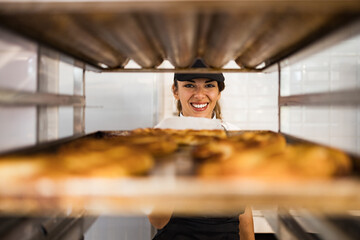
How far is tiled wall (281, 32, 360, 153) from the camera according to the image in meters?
2.65

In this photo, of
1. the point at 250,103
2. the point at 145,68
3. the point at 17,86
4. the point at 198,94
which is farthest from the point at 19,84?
the point at 250,103

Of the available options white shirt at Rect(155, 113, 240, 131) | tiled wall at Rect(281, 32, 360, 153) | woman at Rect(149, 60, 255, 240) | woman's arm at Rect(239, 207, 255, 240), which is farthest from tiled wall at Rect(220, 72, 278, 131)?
white shirt at Rect(155, 113, 240, 131)

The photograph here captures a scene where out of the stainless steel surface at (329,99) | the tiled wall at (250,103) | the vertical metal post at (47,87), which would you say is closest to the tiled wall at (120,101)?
the tiled wall at (250,103)

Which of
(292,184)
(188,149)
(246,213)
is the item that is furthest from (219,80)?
(292,184)

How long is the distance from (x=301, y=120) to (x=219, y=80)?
4.89 feet

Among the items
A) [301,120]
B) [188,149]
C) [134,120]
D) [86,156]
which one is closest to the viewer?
[86,156]

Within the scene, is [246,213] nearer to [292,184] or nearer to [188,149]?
[188,149]

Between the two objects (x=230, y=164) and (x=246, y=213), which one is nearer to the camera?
(x=230, y=164)

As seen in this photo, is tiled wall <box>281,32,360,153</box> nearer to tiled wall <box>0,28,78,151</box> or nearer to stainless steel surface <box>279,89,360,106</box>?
stainless steel surface <box>279,89,360,106</box>

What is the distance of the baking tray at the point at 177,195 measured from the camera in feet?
1.59

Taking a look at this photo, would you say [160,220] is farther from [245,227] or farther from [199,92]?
[199,92]

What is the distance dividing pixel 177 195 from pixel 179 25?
380 millimetres

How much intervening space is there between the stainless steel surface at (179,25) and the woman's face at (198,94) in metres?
0.82

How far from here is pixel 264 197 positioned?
49cm
